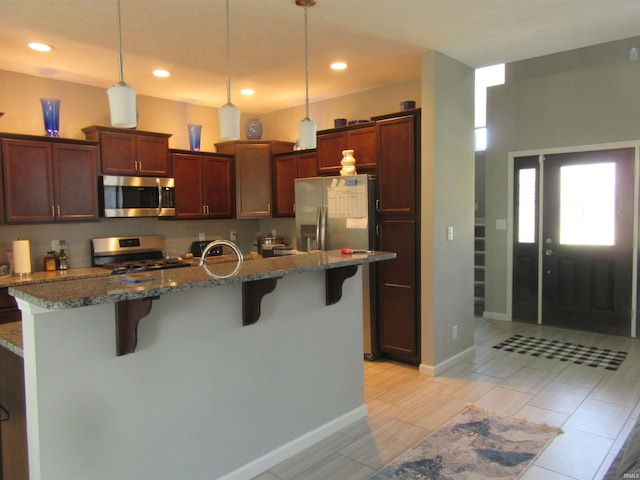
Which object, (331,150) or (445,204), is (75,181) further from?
(445,204)

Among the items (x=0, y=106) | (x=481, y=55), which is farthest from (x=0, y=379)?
(x=481, y=55)

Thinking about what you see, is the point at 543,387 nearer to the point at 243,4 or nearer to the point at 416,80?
the point at 416,80

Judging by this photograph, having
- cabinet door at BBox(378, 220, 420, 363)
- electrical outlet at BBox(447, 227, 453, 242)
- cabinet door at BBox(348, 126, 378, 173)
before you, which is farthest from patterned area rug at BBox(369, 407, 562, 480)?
cabinet door at BBox(348, 126, 378, 173)

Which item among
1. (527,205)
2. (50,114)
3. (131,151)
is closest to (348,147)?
(131,151)

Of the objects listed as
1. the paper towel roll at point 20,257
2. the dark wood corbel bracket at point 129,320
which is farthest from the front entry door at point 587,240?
the paper towel roll at point 20,257

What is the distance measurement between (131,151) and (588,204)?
5.00m

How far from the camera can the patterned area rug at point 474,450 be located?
245 cm

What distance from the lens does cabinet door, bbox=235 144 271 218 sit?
18.0ft

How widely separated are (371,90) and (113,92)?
3410 mm

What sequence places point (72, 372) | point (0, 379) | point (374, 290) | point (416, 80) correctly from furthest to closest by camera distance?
point (416, 80) → point (374, 290) → point (0, 379) → point (72, 372)

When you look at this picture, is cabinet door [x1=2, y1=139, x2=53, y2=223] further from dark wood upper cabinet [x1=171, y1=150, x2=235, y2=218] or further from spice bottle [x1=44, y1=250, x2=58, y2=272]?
dark wood upper cabinet [x1=171, y1=150, x2=235, y2=218]

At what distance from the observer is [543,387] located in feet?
11.9

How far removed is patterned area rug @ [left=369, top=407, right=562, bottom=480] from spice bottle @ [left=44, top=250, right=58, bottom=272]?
346 centimetres

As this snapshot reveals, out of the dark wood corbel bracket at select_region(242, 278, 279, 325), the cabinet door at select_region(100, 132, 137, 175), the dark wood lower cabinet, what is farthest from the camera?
the cabinet door at select_region(100, 132, 137, 175)
